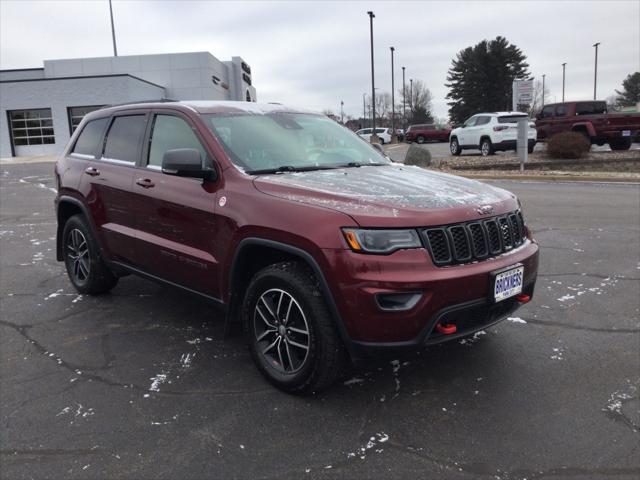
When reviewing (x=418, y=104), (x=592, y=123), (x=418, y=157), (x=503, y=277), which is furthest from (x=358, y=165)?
(x=418, y=104)

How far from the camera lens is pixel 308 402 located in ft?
10.7

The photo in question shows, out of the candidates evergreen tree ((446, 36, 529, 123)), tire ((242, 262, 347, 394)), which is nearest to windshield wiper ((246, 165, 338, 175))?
tire ((242, 262, 347, 394))

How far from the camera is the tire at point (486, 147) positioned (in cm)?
2042

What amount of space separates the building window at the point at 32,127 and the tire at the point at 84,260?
35130 mm

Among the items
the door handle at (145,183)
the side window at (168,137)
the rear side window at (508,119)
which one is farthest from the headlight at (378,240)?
the rear side window at (508,119)

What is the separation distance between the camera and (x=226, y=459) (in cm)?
273

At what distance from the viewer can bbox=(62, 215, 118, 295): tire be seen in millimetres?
5062

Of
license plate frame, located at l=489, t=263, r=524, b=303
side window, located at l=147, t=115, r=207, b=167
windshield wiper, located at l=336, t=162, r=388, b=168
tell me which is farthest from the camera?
windshield wiper, located at l=336, t=162, r=388, b=168

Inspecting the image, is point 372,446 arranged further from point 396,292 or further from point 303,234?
point 303,234

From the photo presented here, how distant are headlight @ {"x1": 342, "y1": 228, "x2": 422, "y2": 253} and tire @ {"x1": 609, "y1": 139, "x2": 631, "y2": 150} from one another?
66.5 ft

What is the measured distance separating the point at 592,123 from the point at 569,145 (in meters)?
2.81

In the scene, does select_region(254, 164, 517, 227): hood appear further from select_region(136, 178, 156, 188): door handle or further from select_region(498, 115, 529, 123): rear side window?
select_region(498, 115, 529, 123): rear side window

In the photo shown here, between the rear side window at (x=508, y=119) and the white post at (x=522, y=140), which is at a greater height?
the rear side window at (x=508, y=119)

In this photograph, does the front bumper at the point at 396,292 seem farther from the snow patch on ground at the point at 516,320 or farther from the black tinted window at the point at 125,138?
the black tinted window at the point at 125,138
